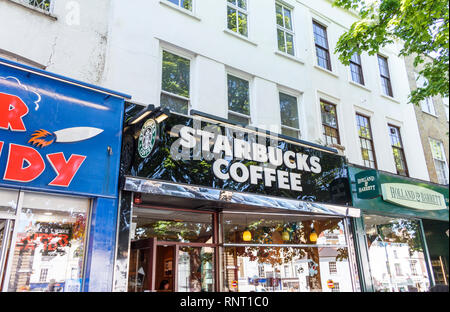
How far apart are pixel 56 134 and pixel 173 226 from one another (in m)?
→ 3.24

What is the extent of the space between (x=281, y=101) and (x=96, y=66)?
5757 millimetres

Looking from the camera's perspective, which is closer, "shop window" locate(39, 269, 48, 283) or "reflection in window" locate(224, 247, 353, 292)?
"shop window" locate(39, 269, 48, 283)

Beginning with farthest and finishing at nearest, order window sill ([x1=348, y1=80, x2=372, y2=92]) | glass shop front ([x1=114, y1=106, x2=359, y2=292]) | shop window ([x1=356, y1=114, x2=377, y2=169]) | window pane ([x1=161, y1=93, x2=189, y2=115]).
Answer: window sill ([x1=348, y1=80, x2=372, y2=92])
shop window ([x1=356, y1=114, x2=377, y2=169])
window pane ([x1=161, y1=93, x2=189, y2=115])
glass shop front ([x1=114, y1=106, x2=359, y2=292])

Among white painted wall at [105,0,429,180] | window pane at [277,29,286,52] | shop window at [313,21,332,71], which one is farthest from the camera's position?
shop window at [313,21,332,71]

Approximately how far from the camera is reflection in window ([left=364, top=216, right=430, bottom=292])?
35.6 feet

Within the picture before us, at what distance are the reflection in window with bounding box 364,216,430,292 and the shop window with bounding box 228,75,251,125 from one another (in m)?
5.08

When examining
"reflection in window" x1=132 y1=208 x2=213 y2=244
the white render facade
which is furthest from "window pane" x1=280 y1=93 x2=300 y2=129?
"reflection in window" x1=132 y1=208 x2=213 y2=244

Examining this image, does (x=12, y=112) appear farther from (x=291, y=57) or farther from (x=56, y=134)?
(x=291, y=57)

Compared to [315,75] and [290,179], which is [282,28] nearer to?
[315,75]

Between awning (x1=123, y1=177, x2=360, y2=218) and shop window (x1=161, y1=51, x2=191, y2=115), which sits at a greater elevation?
shop window (x1=161, y1=51, x2=191, y2=115)

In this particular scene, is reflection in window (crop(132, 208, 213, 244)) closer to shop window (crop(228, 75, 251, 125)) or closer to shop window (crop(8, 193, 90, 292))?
shop window (crop(8, 193, 90, 292))

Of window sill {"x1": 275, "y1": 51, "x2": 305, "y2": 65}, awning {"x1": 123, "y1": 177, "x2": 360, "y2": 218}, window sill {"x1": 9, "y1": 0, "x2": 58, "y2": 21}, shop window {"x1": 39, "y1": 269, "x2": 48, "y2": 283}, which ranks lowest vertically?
shop window {"x1": 39, "y1": 269, "x2": 48, "y2": 283}

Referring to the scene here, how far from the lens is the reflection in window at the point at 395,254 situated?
1084 cm

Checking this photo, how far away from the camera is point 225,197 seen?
7.57 meters
